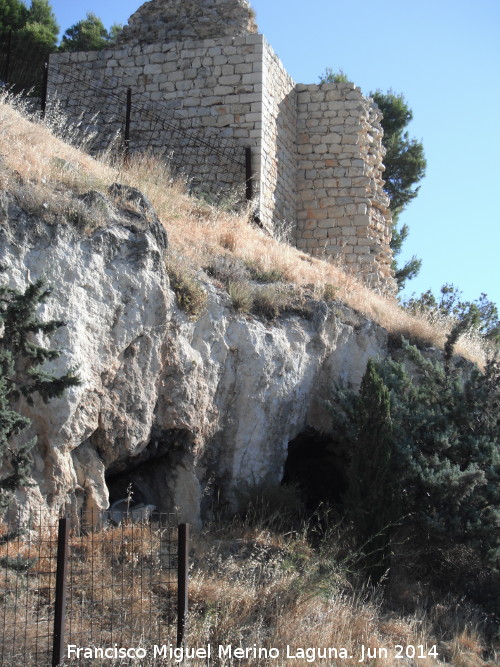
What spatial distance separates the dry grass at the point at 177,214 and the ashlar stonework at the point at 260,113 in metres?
1.97

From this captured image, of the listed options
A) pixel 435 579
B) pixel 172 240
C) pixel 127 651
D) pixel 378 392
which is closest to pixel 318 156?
pixel 172 240

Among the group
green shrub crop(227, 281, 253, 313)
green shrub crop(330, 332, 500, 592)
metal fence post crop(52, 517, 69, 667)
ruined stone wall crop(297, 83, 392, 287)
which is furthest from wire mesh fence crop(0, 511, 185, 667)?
ruined stone wall crop(297, 83, 392, 287)

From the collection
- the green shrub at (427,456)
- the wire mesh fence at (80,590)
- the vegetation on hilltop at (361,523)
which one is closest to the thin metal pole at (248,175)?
the vegetation on hilltop at (361,523)

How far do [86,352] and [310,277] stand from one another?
4.45 meters

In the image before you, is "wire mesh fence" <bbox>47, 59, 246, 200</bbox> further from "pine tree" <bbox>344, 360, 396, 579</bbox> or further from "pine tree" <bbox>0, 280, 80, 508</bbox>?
"pine tree" <bbox>0, 280, 80, 508</bbox>

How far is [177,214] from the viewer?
34.0ft

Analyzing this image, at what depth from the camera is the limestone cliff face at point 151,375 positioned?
6.80 meters

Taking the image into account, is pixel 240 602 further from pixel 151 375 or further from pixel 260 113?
pixel 260 113

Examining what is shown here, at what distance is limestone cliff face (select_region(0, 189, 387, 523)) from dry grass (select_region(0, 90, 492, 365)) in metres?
0.41

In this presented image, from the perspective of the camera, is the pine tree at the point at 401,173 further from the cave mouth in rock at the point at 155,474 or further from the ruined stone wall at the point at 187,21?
the cave mouth in rock at the point at 155,474

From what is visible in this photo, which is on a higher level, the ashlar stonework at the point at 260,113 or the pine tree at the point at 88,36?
the pine tree at the point at 88,36

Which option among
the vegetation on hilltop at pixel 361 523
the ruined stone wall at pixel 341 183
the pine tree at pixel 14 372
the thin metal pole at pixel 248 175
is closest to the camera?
the pine tree at pixel 14 372

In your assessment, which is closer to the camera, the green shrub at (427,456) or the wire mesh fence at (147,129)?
the green shrub at (427,456)

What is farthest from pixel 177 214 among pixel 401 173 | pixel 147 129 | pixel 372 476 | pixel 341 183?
pixel 401 173
